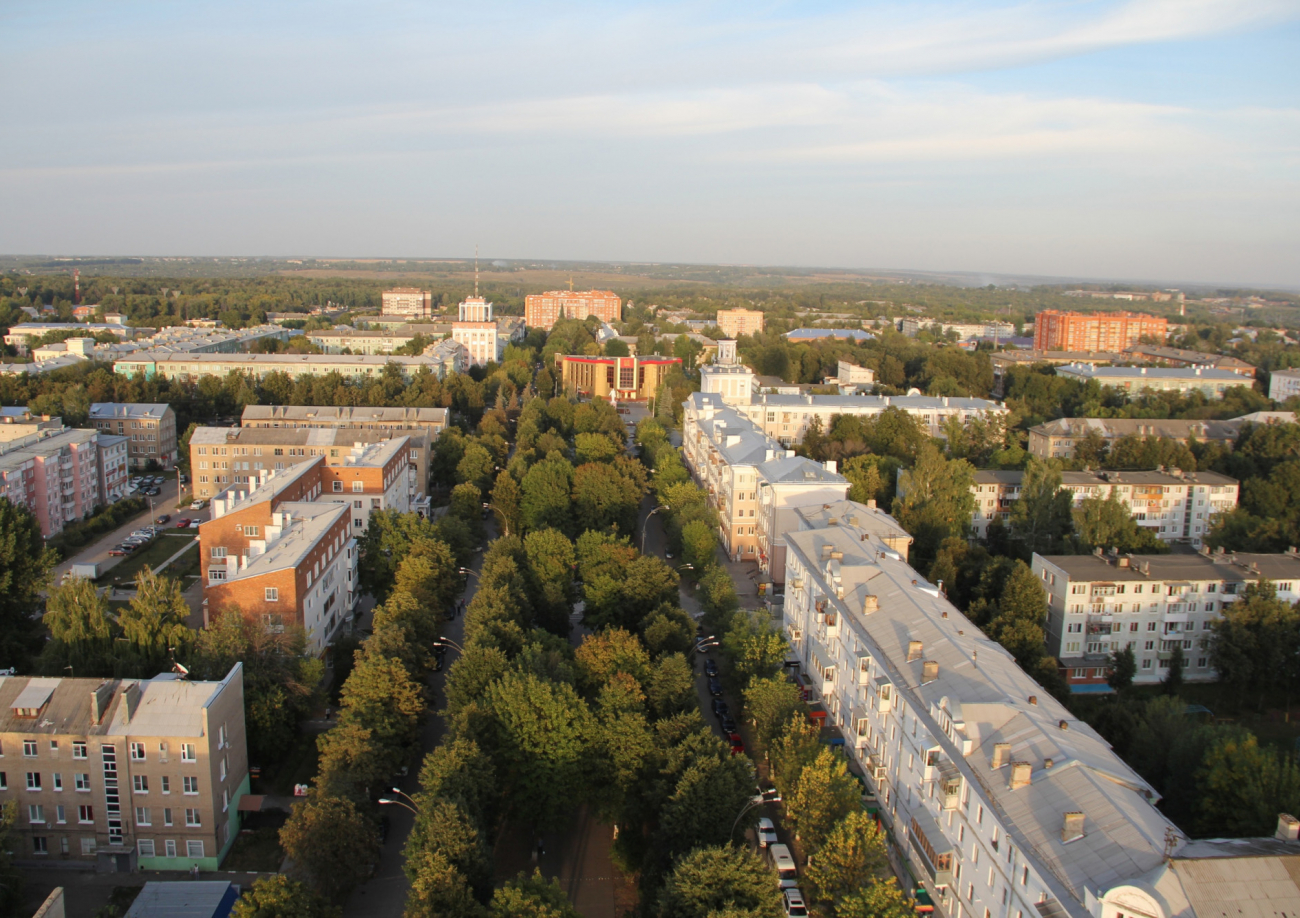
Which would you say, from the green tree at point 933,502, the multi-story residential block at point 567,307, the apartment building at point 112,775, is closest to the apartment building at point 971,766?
the green tree at point 933,502

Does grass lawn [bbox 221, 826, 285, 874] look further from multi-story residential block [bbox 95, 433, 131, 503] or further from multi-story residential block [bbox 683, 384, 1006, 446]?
multi-story residential block [bbox 683, 384, 1006, 446]

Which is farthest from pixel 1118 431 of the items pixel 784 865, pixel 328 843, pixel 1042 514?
pixel 328 843

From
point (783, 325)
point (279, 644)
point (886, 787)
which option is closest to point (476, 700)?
point (279, 644)

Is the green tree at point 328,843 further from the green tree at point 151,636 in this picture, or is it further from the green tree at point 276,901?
the green tree at point 151,636

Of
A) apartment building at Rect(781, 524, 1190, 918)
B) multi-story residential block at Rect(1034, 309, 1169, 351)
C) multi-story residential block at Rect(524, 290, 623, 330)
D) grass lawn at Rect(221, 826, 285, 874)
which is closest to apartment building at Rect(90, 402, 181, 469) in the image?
grass lawn at Rect(221, 826, 285, 874)

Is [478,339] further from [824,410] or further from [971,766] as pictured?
[971,766]

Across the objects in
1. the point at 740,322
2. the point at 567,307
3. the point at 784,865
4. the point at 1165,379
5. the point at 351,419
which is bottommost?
the point at 784,865

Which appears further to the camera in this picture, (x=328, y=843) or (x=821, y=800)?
(x=821, y=800)
